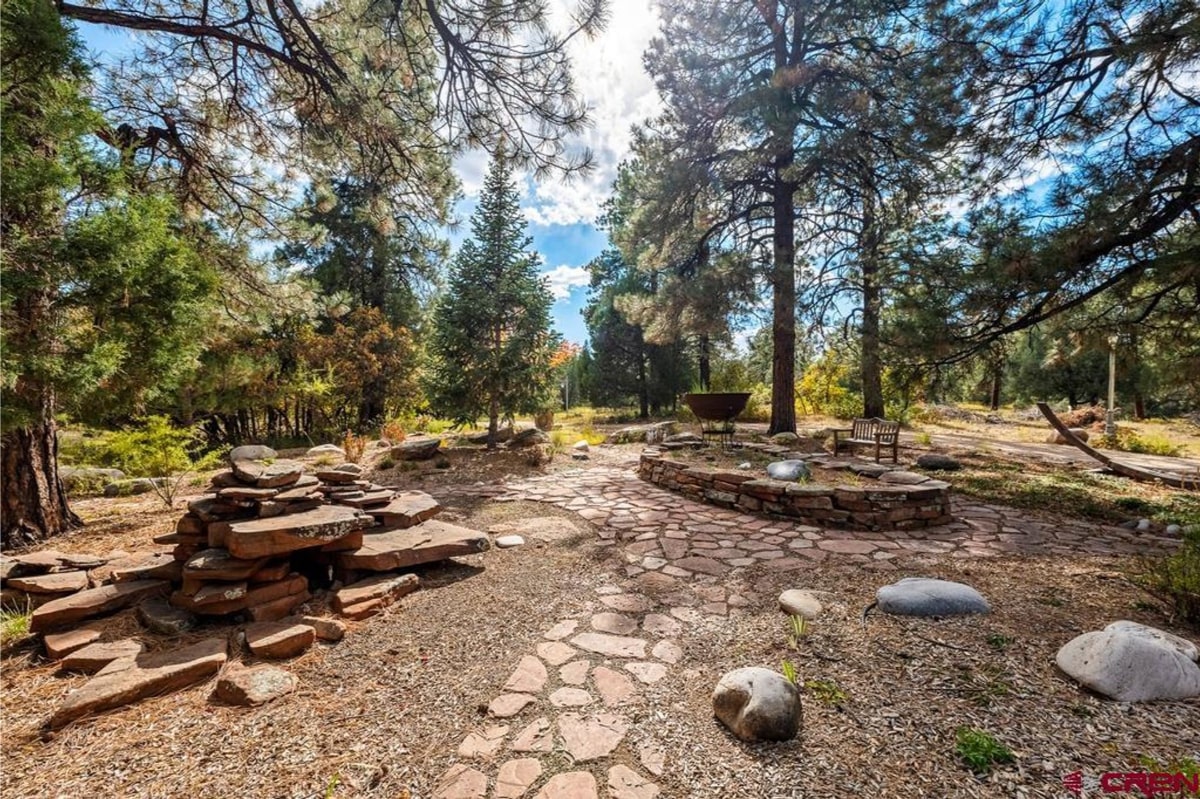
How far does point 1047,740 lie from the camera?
133cm

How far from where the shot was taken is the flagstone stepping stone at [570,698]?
1664 millimetres

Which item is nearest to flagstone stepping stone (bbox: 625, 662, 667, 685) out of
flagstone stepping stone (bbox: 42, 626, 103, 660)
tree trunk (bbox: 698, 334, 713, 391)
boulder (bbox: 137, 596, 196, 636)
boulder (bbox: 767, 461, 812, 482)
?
boulder (bbox: 137, 596, 196, 636)

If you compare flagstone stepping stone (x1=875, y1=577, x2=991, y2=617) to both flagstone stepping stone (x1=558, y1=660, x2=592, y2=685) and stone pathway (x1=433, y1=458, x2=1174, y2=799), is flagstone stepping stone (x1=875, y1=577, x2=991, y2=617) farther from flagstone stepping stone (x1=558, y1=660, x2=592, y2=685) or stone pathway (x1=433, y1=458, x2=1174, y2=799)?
flagstone stepping stone (x1=558, y1=660, x2=592, y2=685)

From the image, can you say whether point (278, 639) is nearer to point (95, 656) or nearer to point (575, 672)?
point (95, 656)

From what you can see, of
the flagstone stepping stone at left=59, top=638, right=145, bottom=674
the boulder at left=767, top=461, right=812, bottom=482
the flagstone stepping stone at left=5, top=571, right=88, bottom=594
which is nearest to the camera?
the flagstone stepping stone at left=59, top=638, right=145, bottom=674

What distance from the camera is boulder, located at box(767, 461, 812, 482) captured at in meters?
4.34

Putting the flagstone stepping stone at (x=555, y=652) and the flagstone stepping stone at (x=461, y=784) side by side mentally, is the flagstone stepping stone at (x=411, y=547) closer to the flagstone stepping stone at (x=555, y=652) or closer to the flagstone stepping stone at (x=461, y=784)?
the flagstone stepping stone at (x=555, y=652)

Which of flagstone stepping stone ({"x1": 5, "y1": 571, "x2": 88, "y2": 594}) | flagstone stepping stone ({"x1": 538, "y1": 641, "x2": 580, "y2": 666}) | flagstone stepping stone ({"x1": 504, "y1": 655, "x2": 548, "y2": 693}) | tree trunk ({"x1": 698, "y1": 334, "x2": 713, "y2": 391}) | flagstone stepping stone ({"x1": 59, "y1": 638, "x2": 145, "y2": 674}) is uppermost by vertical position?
tree trunk ({"x1": 698, "y1": 334, "x2": 713, "y2": 391})

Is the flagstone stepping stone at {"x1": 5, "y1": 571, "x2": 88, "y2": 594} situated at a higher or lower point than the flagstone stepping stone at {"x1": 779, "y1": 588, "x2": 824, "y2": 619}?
higher

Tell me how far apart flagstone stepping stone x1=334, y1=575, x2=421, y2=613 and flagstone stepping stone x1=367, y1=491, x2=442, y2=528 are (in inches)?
21.0

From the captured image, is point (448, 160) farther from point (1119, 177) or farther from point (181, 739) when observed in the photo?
point (1119, 177)

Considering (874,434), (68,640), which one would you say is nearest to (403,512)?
(68,640)

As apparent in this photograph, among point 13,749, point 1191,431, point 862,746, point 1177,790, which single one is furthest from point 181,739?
point 1191,431

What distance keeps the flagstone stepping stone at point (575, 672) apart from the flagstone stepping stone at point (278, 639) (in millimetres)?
1255
